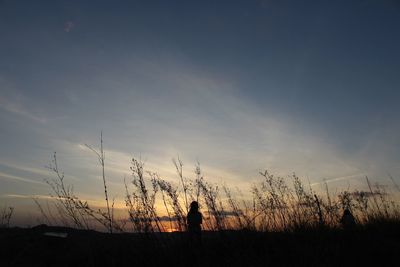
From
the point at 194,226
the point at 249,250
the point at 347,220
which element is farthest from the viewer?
the point at 347,220

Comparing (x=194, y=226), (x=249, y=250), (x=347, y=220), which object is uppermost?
(x=347, y=220)

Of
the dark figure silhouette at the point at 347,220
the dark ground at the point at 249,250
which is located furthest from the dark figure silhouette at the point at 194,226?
the dark figure silhouette at the point at 347,220

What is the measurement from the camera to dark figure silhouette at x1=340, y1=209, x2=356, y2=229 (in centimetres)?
672

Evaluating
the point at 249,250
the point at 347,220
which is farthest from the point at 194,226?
the point at 347,220

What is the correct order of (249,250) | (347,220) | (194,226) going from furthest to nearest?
(347,220) → (194,226) → (249,250)

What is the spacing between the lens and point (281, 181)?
746 centimetres

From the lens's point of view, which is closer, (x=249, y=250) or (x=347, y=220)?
(x=249, y=250)

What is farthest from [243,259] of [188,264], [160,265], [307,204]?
[307,204]

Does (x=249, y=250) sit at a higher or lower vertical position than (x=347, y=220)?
lower

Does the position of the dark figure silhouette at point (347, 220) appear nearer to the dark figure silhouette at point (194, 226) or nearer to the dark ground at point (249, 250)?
the dark ground at point (249, 250)

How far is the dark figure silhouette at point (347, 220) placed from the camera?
6.72 m

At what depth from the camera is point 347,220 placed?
7.18m

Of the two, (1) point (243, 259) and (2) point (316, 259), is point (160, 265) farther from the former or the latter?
(2) point (316, 259)

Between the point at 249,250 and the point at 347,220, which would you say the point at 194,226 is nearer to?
the point at 249,250
